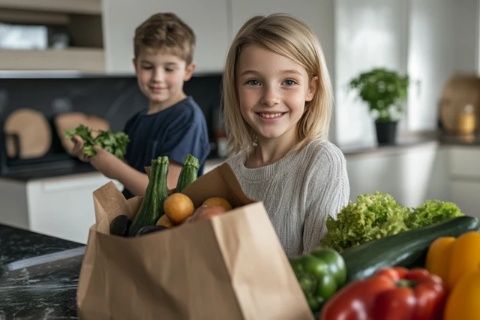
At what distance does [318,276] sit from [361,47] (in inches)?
132

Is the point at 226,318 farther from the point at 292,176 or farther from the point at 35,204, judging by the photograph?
the point at 35,204

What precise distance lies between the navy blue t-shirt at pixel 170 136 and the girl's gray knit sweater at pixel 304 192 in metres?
0.51

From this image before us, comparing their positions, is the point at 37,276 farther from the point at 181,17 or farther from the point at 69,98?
the point at 181,17

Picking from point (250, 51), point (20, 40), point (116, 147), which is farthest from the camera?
point (20, 40)

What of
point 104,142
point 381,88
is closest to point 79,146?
point 104,142

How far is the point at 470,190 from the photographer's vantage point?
4105 millimetres

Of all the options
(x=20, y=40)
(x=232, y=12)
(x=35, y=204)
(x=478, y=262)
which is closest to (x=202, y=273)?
(x=478, y=262)

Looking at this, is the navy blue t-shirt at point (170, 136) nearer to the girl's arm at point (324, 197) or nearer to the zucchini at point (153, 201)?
the girl's arm at point (324, 197)

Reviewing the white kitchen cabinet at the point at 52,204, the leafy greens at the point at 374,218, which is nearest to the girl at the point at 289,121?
the leafy greens at the point at 374,218

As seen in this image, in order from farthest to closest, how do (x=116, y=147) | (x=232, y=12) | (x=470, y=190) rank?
(x=470, y=190), (x=232, y=12), (x=116, y=147)

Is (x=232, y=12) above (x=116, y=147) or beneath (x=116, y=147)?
above

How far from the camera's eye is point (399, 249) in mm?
805

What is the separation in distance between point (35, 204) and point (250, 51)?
189cm

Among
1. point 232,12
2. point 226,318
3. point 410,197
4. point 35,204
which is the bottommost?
point 410,197
